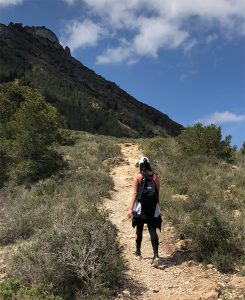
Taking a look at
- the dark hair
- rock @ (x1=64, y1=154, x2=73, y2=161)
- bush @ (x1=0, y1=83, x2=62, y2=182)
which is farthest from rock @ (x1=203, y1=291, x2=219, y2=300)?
rock @ (x1=64, y1=154, x2=73, y2=161)

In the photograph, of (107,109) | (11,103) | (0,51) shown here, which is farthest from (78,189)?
(0,51)

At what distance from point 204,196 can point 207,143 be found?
8.17m

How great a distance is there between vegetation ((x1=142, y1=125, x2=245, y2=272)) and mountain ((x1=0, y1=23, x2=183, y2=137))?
23.4 m

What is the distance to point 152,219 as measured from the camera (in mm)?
8703

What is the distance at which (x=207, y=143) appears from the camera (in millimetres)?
19906

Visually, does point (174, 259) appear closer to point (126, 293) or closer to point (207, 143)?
point (126, 293)

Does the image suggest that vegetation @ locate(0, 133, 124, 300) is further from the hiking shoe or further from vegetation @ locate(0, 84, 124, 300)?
the hiking shoe

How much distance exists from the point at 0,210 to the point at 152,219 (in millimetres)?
5221

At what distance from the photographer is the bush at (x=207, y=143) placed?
19625 mm

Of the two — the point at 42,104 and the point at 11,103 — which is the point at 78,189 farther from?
the point at 11,103

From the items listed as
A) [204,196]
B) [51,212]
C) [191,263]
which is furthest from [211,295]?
[204,196]

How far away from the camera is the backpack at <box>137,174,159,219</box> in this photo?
28.6 ft

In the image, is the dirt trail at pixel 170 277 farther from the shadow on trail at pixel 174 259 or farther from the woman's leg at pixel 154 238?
the woman's leg at pixel 154 238

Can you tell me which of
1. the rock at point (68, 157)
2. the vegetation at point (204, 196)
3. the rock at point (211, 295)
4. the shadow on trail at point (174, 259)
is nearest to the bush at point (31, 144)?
the rock at point (68, 157)
